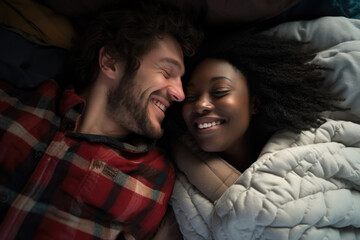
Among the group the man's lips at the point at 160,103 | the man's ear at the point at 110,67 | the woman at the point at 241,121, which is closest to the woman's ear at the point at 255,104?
the woman at the point at 241,121

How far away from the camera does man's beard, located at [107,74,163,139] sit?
1068mm

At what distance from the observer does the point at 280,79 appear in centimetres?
104

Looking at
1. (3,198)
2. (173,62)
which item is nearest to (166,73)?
(173,62)

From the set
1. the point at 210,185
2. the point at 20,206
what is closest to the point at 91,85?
the point at 20,206

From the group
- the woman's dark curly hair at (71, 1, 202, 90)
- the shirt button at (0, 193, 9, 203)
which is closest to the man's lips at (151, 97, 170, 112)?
the woman's dark curly hair at (71, 1, 202, 90)

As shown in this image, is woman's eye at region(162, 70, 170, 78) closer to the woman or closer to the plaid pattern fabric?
the woman

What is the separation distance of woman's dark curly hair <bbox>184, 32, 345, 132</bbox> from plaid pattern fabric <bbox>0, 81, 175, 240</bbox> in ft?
1.52

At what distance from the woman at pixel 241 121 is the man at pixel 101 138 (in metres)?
0.11

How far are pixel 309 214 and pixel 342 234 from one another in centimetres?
18

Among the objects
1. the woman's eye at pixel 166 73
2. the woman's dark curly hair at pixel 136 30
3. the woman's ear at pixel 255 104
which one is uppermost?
the woman's dark curly hair at pixel 136 30

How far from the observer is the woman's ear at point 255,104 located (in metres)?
1.09

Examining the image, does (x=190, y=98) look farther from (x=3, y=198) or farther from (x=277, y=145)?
(x=3, y=198)

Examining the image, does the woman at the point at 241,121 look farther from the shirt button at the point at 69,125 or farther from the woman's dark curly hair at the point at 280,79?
the shirt button at the point at 69,125

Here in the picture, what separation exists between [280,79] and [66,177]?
0.83 m
